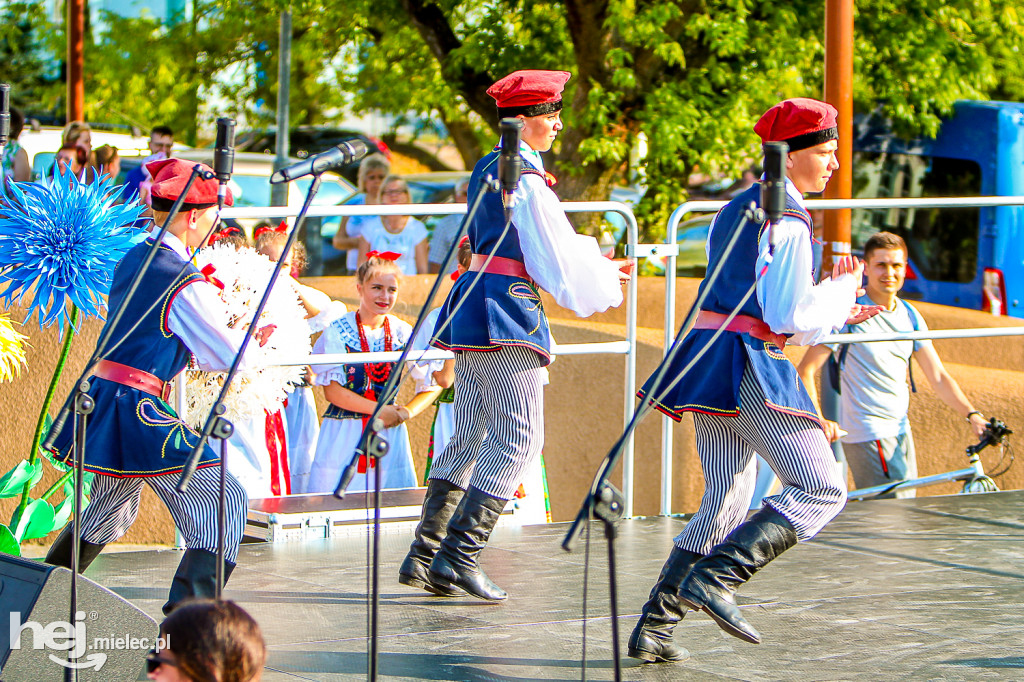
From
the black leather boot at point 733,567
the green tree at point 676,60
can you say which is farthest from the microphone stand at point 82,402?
the green tree at point 676,60

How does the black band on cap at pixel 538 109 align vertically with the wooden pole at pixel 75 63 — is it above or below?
below

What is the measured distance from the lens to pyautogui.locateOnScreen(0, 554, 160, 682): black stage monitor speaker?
3168 mm

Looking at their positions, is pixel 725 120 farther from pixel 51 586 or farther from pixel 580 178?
pixel 51 586

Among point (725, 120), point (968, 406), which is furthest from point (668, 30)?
point (968, 406)

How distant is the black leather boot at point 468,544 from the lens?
14.5ft

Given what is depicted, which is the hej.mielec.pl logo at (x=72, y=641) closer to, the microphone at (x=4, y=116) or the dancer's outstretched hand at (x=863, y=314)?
the microphone at (x=4, y=116)

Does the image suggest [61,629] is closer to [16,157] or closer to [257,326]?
[257,326]

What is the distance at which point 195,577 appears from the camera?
142 inches

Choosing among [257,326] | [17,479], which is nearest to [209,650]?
[17,479]

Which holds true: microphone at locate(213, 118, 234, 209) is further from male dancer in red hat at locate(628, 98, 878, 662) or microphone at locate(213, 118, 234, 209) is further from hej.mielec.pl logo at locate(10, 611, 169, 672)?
male dancer in red hat at locate(628, 98, 878, 662)

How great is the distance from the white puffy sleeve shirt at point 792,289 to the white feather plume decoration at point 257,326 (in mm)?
2150

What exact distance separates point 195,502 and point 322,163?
104cm

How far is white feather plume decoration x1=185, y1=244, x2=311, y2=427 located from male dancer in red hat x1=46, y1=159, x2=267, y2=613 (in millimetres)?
1286

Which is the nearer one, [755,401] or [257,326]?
[755,401]
